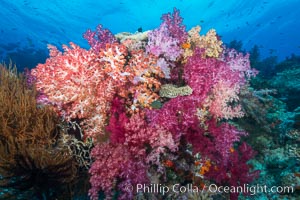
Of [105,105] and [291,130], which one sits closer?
[105,105]

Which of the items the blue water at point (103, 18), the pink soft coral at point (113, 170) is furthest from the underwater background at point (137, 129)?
the blue water at point (103, 18)

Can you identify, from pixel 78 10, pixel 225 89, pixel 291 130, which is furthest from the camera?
pixel 78 10

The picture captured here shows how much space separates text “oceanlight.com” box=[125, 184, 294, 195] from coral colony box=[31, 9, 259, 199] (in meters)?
0.09

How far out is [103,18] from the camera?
161 feet

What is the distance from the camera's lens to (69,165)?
3557 millimetres

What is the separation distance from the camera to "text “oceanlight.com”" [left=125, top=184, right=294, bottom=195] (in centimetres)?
376

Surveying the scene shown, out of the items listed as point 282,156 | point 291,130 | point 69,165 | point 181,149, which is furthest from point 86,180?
point 291,130

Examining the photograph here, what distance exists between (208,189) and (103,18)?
5111 centimetres

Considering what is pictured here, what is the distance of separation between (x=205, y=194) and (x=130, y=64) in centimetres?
309

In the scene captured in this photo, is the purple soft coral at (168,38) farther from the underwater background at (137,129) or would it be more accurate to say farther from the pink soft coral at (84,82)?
the pink soft coral at (84,82)

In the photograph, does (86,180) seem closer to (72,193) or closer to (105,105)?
(72,193)

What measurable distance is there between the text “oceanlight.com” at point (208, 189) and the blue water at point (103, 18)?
25.9 meters

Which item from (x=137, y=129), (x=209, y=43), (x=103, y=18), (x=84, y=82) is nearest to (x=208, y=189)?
(x=137, y=129)

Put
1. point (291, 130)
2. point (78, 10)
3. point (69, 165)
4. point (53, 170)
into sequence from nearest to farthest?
1. point (53, 170)
2. point (69, 165)
3. point (291, 130)
4. point (78, 10)
